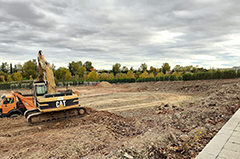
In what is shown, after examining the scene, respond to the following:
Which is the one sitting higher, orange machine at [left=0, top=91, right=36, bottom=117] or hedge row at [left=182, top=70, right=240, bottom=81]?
hedge row at [left=182, top=70, right=240, bottom=81]

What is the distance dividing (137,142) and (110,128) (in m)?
2.31

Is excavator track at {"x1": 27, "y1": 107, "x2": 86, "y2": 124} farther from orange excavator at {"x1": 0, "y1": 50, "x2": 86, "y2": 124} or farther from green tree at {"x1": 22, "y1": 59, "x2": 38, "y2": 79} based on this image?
green tree at {"x1": 22, "y1": 59, "x2": 38, "y2": 79}

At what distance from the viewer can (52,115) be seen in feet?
29.0

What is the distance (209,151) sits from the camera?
4.18 metres

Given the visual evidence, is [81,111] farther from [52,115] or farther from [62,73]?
[62,73]

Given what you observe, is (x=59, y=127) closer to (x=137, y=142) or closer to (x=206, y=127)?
(x=137, y=142)

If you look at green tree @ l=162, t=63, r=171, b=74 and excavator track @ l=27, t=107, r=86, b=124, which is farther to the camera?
green tree @ l=162, t=63, r=171, b=74

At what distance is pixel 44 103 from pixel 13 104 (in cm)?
331

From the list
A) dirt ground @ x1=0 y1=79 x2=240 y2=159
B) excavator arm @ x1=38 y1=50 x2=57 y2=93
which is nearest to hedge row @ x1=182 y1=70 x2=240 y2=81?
dirt ground @ x1=0 y1=79 x2=240 y2=159

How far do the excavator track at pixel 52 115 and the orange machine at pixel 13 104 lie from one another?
1.59 m

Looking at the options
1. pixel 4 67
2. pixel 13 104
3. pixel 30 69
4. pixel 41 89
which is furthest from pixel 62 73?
pixel 41 89

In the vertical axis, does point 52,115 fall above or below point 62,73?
below

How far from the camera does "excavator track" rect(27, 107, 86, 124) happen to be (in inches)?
329

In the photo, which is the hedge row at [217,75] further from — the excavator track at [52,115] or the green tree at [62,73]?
the green tree at [62,73]
